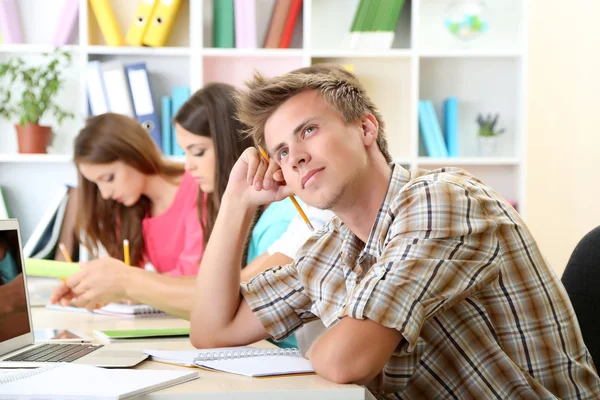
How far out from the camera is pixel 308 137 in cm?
136

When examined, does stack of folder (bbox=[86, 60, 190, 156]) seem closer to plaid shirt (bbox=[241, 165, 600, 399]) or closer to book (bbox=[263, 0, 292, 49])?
book (bbox=[263, 0, 292, 49])

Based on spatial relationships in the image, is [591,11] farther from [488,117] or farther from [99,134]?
[99,134]

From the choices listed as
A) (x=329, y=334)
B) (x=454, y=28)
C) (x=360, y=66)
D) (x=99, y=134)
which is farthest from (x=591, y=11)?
(x=329, y=334)

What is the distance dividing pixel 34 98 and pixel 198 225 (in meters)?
1.37

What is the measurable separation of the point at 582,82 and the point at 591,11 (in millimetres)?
316

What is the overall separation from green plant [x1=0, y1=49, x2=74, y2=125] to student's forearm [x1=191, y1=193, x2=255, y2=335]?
2.09 metres

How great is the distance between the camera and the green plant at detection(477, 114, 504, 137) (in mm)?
3551

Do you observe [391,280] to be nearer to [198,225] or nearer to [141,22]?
[198,225]

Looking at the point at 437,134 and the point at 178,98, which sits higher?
the point at 178,98

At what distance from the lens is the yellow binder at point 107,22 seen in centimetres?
344

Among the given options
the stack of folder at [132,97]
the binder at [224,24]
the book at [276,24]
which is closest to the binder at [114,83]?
the stack of folder at [132,97]

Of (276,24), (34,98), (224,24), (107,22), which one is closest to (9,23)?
(34,98)

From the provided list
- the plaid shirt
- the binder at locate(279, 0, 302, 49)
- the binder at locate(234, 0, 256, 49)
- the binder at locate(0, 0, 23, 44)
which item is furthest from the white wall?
the plaid shirt

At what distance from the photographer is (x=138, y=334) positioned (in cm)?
159
